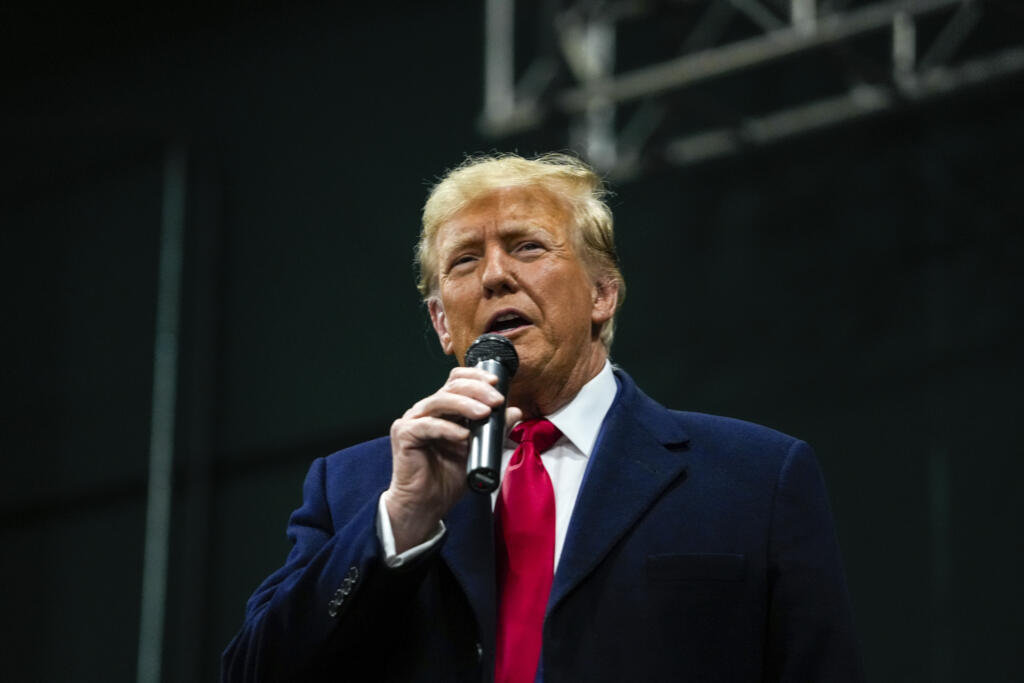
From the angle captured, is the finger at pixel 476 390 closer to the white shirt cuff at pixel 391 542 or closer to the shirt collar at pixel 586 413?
the white shirt cuff at pixel 391 542

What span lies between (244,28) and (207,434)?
1.54 m

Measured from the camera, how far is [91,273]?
195 inches

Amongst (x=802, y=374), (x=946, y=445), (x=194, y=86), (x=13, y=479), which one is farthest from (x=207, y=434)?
(x=946, y=445)

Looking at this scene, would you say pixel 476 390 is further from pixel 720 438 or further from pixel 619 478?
pixel 720 438

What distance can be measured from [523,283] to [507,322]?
53 mm

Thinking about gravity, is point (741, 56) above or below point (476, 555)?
above

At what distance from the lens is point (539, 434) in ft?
5.35

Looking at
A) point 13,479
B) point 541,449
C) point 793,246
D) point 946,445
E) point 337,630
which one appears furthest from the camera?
point 13,479

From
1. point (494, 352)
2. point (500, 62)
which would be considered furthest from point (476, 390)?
point (500, 62)

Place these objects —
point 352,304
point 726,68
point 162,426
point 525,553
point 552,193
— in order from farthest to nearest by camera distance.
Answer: point 162,426, point 352,304, point 726,68, point 552,193, point 525,553

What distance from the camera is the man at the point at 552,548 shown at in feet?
4.71

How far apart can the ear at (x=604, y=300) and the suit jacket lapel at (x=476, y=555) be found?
35 centimetres

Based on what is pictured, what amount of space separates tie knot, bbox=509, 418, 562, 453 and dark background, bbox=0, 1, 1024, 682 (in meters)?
2.51

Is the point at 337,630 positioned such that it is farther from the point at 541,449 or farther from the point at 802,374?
the point at 802,374
